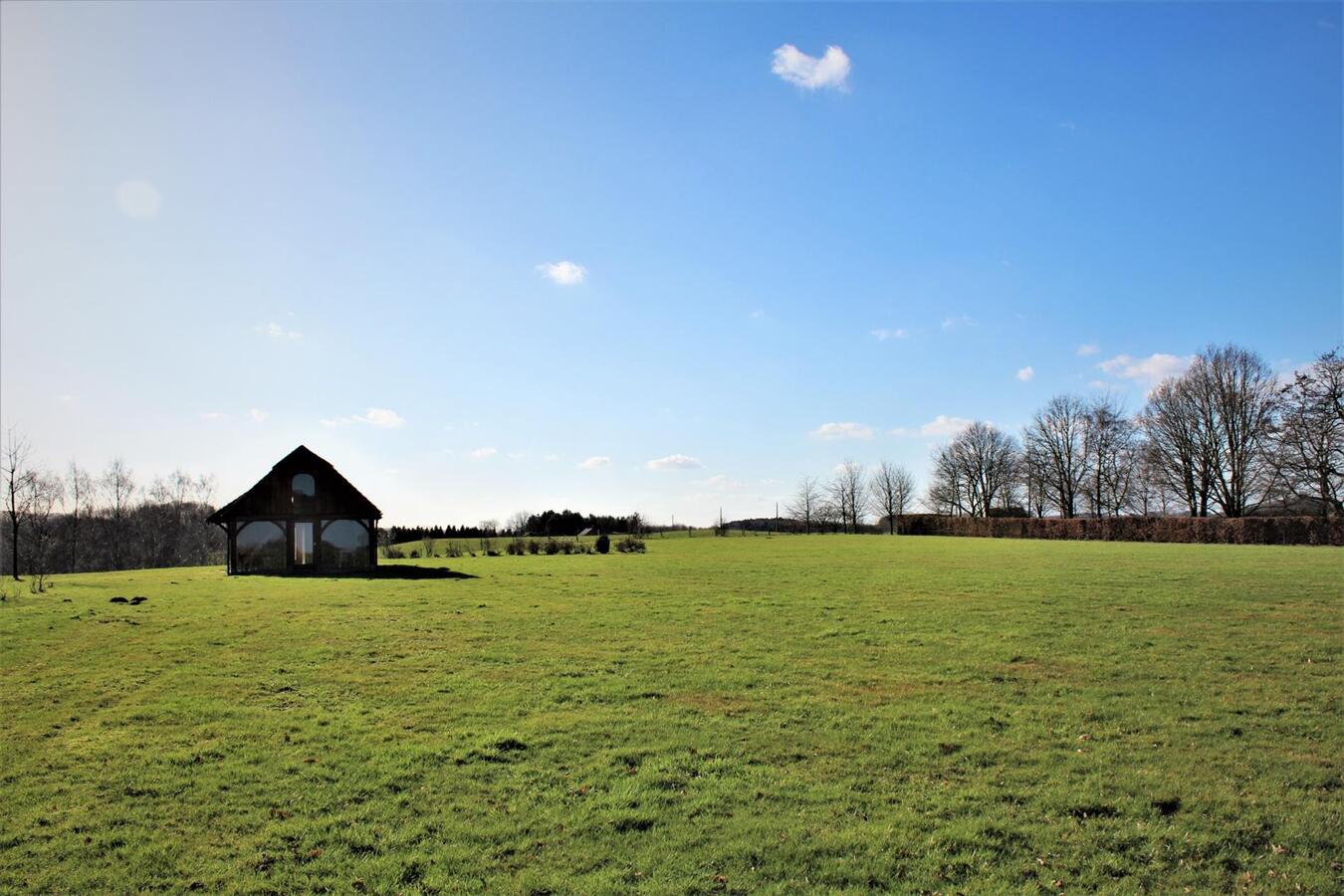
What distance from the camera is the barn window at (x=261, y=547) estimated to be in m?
38.2

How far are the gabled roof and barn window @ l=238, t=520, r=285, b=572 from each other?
72 cm

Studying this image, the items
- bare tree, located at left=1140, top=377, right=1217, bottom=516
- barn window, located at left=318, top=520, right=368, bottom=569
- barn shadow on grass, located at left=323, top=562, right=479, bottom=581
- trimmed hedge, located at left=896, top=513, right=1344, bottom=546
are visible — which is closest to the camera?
barn shadow on grass, located at left=323, top=562, right=479, bottom=581

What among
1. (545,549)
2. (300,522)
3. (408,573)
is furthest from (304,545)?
(545,549)

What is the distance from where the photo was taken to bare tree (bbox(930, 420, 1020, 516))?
9575 cm

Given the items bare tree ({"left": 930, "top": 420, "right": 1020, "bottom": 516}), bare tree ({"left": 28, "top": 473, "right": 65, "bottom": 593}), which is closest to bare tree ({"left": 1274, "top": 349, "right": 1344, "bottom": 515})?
bare tree ({"left": 930, "top": 420, "right": 1020, "bottom": 516})

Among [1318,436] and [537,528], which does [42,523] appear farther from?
[1318,436]

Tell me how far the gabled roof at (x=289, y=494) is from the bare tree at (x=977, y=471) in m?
79.6

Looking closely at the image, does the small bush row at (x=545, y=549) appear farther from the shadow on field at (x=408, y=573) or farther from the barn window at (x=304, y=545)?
the barn window at (x=304, y=545)

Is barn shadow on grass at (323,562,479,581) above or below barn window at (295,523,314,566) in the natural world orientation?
below

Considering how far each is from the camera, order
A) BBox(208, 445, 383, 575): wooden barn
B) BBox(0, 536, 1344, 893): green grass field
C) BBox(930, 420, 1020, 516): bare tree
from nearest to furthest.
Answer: BBox(0, 536, 1344, 893): green grass field → BBox(208, 445, 383, 575): wooden barn → BBox(930, 420, 1020, 516): bare tree

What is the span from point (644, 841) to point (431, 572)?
33.1m

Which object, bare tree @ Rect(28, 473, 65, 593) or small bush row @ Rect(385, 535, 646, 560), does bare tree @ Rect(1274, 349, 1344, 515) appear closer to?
small bush row @ Rect(385, 535, 646, 560)

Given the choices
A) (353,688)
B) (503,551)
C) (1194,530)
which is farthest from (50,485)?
(1194,530)

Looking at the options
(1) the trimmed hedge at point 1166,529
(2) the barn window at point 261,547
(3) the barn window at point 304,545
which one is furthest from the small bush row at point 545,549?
(1) the trimmed hedge at point 1166,529
